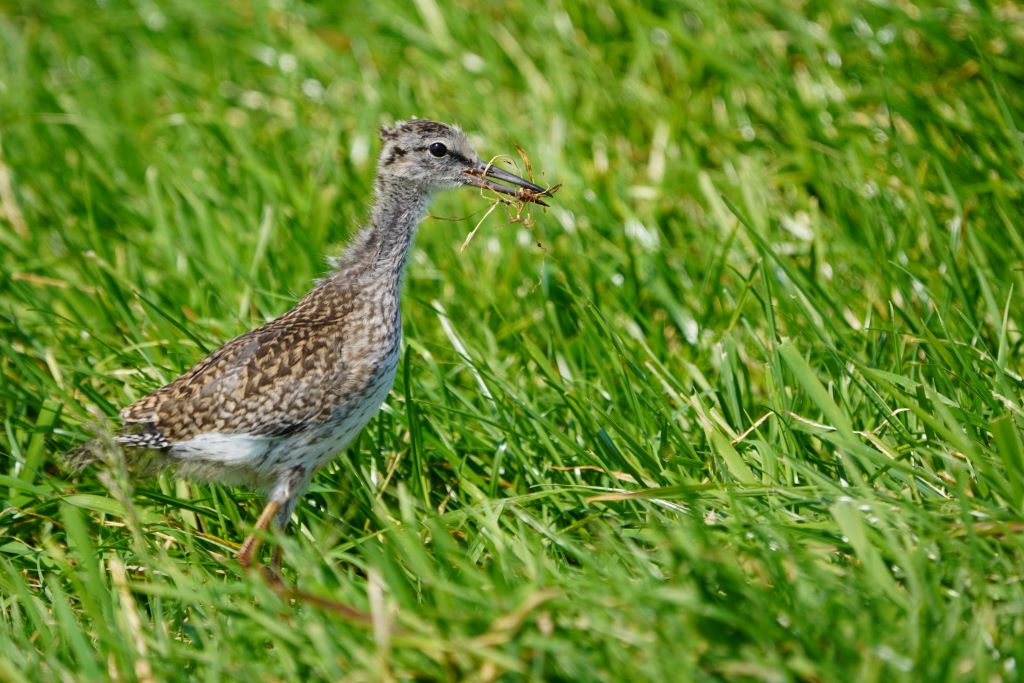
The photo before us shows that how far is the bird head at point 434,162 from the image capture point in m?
5.43

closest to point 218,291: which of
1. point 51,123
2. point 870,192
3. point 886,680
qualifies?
point 51,123

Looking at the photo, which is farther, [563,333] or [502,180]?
[563,333]

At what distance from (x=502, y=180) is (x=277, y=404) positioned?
159 centimetres

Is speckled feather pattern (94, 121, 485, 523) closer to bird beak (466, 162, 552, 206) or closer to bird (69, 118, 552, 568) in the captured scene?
bird (69, 118, 552, 568)

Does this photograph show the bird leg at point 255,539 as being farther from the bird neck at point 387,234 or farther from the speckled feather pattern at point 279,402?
the bird neck at point 387,234

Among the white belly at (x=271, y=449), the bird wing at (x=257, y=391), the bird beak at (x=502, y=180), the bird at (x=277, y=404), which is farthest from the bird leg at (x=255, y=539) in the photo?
the bird beak at (x=502, y=180)

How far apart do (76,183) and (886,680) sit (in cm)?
610

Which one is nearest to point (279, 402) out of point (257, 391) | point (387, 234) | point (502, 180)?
point (257, 391)

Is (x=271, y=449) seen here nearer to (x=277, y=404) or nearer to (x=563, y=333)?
(x=277, y=404)

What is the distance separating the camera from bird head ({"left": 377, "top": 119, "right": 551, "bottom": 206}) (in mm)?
5426

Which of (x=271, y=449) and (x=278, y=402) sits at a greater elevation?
(x=278, y=402)

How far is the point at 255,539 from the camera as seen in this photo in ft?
14.8

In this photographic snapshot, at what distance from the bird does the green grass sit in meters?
0.25

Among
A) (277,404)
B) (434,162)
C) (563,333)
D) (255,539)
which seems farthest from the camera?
(563,333)
